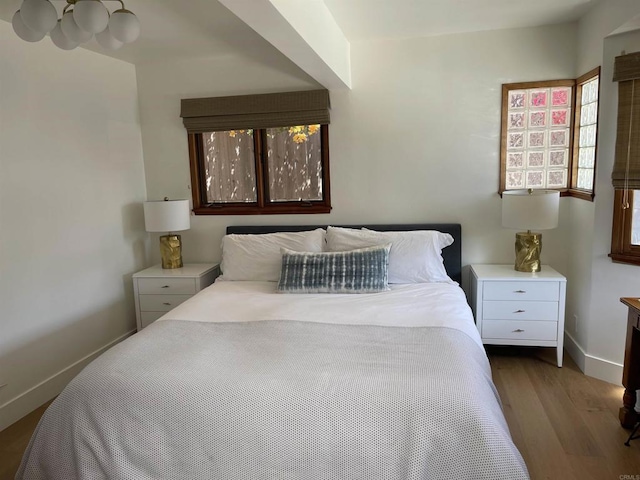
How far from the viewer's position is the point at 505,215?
312 cm

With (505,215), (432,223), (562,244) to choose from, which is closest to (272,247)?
(432,223)

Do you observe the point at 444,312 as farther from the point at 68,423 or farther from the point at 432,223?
the point at 68,423

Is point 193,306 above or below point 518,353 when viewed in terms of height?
above

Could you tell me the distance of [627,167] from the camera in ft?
8.42

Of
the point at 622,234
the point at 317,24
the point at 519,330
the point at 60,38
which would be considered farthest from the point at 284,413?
the point at 622,234

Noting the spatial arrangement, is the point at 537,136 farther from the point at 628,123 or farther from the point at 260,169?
the point at 260,169

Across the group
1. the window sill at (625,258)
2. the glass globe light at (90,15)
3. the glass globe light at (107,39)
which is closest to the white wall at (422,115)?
the window sill at (625,258)

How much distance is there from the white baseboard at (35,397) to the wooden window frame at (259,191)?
153cm

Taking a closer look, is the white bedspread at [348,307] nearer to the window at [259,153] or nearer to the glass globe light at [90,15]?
the window at [259,153]

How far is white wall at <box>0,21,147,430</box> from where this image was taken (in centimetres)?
263

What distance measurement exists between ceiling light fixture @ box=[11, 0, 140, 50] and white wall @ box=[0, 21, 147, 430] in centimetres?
102

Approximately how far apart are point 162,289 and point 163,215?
1.92ft

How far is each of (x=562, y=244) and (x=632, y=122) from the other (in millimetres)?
1086

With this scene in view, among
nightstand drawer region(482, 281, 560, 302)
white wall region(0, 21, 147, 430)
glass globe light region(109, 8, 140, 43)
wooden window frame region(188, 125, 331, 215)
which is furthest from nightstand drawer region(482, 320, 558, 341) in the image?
white wall region(0, 21, 147, 430)
